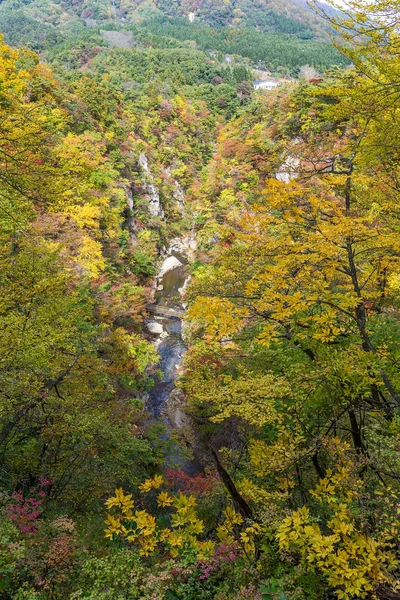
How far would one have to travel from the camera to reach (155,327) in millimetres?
23828

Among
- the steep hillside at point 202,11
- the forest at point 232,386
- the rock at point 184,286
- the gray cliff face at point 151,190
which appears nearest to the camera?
the forest at point 232,386

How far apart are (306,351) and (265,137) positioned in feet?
82.4

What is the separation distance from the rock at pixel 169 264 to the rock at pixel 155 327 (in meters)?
6.46

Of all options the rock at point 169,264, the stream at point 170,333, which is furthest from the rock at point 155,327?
the rock at point 169,264

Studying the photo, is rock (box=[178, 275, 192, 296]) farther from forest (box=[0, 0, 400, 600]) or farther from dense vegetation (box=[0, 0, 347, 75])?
dense vegetation (box=[0, 0, 347, 75])

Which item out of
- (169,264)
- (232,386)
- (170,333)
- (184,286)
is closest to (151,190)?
(169,264)

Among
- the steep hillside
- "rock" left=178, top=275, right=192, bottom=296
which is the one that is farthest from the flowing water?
the steep hillside

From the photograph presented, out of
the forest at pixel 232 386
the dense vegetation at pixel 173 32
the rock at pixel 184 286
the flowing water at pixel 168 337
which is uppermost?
the dense vegetation at pixel 173 32

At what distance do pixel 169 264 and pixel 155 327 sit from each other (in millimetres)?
8602

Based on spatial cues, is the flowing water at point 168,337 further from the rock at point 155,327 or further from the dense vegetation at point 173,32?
the dense vegetation at point 173,32

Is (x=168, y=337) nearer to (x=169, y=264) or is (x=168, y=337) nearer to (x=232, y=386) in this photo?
(x=169, y=264)

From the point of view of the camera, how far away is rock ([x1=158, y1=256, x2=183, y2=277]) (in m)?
29.8

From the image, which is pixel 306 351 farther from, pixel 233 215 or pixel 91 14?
pixel 91 14

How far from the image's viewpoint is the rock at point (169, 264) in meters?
29.8
